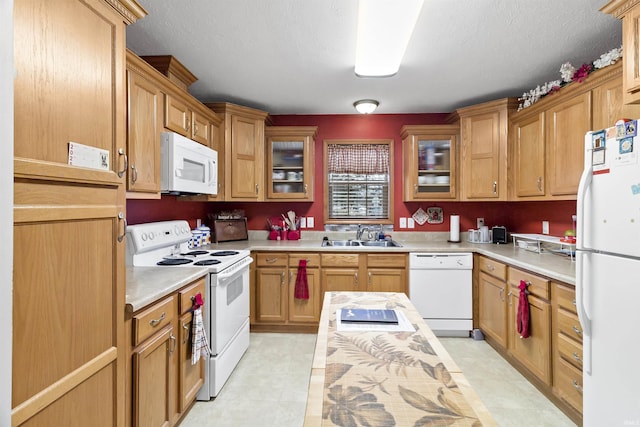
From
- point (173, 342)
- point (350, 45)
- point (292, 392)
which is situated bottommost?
point (292, 392)

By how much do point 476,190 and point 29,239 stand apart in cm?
352

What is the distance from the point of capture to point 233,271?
2.44 metres

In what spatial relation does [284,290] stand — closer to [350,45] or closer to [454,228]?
[454,228]

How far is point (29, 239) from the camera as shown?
904 mm

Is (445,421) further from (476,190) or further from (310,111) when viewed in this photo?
(310,111)

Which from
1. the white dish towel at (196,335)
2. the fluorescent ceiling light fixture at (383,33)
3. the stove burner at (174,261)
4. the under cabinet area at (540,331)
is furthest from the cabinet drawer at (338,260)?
the fluorescent ceiling light fixture at (383,33)

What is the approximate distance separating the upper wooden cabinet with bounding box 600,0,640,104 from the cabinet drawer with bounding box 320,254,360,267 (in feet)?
7.65

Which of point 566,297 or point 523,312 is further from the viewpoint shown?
point 523,312

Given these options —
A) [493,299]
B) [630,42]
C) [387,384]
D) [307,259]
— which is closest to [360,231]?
[307,259]

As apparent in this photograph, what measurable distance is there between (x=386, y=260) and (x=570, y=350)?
64.1 inches

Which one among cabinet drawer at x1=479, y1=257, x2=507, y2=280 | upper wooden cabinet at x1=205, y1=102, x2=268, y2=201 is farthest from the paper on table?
upper wooden cabinet at x1=205, y1=102, x2=268, y2=201

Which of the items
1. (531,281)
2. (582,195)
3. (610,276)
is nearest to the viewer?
(610,276)

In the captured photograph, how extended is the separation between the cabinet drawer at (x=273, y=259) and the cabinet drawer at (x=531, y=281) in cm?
206

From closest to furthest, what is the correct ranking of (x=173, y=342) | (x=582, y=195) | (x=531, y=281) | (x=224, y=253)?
(x=582, y=195) → (x=173, y=342) → (x=531, y=281) → (x=224, y=253)
